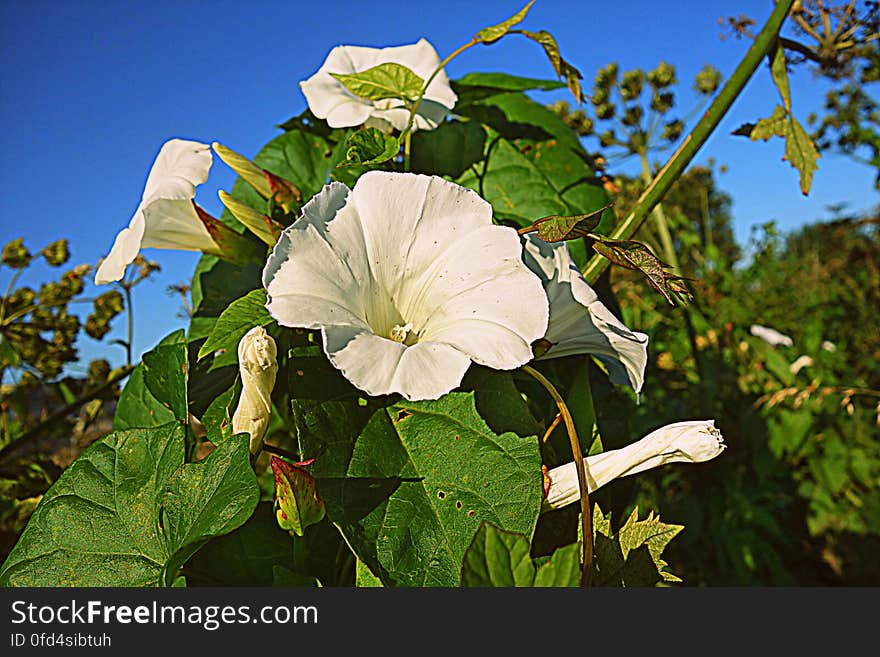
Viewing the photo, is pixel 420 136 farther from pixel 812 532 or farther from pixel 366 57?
pixel 812 532

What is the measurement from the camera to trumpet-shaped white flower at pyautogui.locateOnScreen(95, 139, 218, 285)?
593 millimetres

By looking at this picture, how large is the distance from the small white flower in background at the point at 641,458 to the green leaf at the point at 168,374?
0.99 feet

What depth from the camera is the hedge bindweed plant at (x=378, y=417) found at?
0.45 meters

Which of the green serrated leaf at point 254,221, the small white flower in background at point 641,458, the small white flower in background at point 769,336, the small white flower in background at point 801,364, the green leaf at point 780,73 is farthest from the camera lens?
the small white flower in background at point 769,336

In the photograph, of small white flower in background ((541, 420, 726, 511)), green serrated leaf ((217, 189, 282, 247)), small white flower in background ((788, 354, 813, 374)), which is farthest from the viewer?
small white flower in background ((788, 354, 813, 374))

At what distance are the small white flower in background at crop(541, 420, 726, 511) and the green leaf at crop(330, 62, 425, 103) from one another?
14.8 inches

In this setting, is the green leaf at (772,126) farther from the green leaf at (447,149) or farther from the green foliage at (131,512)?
the green foliage at (131,512)

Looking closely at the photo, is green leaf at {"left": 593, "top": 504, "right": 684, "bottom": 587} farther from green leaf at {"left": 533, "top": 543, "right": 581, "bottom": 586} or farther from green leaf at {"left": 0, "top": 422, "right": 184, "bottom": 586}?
green leaf at {"left": 0, "top": 422, "right": 184, "bottom": 586}

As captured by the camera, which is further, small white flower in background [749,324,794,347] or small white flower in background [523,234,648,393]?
small white flower in background [749,324,794,347]

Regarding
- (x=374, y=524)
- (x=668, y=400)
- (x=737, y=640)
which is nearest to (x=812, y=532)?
(x=668, y=400)

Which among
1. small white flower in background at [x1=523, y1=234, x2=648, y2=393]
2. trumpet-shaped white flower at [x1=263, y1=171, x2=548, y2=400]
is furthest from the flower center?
small white flower in background at [x1=523, y1=234, x2=648, y2=393]

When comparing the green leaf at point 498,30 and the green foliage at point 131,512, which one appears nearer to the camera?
the green foliage at point 131,512

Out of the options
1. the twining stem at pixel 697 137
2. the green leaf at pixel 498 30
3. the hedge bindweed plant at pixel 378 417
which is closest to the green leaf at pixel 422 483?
the hedge bindweed plant at pixel 378 417

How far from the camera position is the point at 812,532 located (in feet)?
5.43
